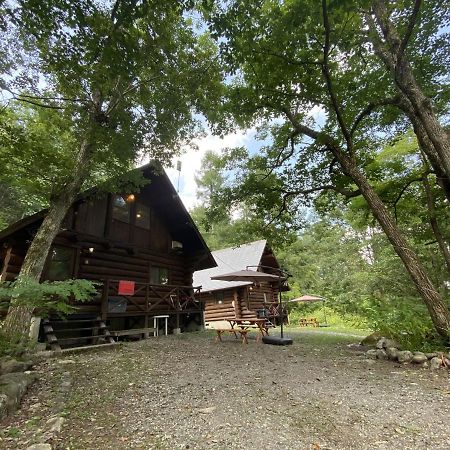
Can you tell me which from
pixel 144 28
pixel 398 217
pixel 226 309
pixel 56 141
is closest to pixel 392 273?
pixel 398 217

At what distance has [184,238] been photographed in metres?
13.7

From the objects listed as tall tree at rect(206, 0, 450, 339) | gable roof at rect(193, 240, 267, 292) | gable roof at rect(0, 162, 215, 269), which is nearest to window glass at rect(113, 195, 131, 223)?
gable roof at rect(0, 162, 215, 269)

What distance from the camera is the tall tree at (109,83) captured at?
5.72 m

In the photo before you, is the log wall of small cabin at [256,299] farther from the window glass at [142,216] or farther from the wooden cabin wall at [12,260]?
the wooden cabin wall at [12,260]

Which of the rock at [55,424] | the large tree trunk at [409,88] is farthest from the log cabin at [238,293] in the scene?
the rock at [55,424]

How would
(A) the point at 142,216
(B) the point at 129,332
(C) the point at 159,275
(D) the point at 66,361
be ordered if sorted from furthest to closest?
(C) the point at 159,275, (A) the point at 142,216, (B) the point at 129,332, (D) the point at 66,361

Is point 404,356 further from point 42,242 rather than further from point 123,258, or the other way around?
point 123,258

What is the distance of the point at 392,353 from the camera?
253 inches

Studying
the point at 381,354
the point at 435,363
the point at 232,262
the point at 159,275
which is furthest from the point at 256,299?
the point at 435,363

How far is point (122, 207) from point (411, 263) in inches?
397

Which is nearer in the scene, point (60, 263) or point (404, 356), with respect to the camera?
point (404, 356)

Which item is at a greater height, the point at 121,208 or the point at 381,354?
the point at 121,208

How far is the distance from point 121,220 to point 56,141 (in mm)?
3723

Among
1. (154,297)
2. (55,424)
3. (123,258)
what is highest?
(123,258)
